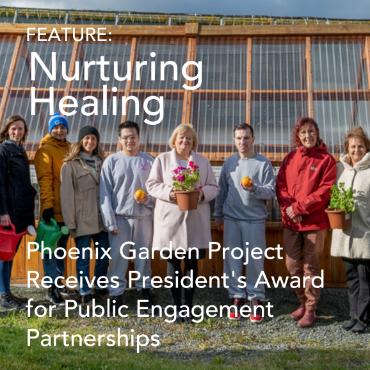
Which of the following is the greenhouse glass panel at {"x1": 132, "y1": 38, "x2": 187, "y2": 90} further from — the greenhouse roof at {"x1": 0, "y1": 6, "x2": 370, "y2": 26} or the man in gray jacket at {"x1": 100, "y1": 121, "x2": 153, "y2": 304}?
the greenhouse roof at {"x1": 0, "y1": 6, "x2": 370, "y2": 26}

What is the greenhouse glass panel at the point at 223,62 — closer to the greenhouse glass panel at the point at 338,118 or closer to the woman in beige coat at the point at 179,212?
the greenhouse glass panel at the point at 338,118

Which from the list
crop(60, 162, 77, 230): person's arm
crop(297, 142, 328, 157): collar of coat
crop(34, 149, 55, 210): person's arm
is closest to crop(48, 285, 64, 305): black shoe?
crop(60, 162, 77, 230): person's arm

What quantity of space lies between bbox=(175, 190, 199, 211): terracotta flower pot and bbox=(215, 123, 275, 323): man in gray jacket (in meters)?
0.64

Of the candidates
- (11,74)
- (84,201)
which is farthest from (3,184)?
(11,74)

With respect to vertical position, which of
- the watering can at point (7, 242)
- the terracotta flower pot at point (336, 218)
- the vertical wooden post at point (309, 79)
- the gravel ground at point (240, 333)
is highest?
the vertical wooden post at point (309, 79)

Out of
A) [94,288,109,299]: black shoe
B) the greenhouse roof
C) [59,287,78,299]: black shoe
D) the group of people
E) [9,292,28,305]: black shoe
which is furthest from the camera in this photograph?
the greenhouse roof

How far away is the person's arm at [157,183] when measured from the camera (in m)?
6.40

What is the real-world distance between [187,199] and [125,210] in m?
0.97

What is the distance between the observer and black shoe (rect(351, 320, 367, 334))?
629cm

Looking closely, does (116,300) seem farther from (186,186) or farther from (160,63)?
(160,63)

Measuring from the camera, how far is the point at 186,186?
6207 millimetres

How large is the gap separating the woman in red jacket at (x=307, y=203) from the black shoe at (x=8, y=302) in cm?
282

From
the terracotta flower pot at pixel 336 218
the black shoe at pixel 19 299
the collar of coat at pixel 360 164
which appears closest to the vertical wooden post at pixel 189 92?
the collar of coat at pixel 360 164

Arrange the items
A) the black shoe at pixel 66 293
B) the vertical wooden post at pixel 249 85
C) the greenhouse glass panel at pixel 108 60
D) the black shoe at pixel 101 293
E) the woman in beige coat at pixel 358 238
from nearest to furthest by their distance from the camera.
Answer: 1. the woman in beige coat at pixel 358 238
2. the black shoe at pixel 101 293
3. the black shoe at pixel 66 293
4. the vertical wooden post at pixel 249 85
5. the greenhouse glass panel at pixel 108 60
